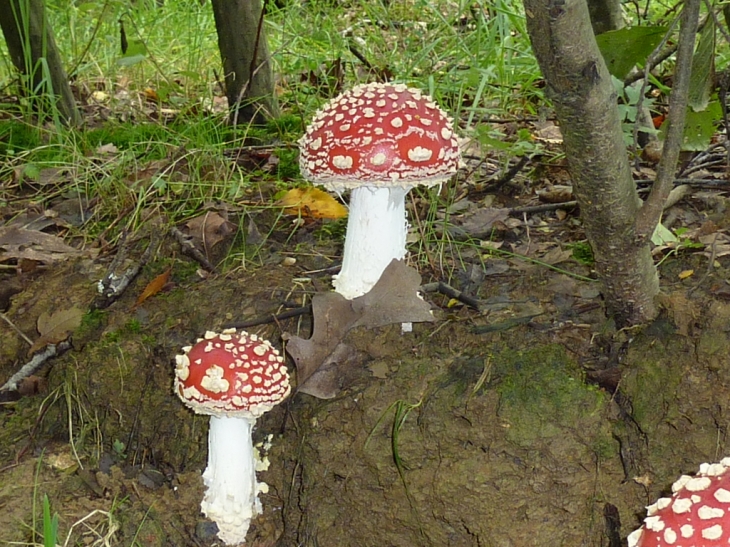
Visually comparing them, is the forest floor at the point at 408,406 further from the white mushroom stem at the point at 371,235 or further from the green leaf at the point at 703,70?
the green leaf at the point at 703,70

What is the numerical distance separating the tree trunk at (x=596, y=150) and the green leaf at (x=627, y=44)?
0.28 m

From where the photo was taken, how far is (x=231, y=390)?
2.30 meters

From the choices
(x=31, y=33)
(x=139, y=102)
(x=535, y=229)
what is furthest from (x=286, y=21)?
(x=535, y=229)

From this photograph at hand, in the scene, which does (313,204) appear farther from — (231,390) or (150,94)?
(150,94)

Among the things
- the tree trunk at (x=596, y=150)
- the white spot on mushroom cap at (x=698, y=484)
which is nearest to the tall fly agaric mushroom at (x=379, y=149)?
the tree trunk at (x=596, y=150)

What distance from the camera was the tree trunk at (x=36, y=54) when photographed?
152 inches

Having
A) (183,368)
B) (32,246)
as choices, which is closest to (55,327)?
(32,246)

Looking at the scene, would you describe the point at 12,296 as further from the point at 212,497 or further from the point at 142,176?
the point at 212,497

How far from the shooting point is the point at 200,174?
11.8ft

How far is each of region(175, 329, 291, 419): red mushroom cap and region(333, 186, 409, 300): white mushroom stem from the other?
466 mm

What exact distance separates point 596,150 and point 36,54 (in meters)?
3.25

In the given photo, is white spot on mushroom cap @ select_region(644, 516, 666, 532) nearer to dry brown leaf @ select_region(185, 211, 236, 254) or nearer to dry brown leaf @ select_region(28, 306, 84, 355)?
dry brown leaf @ select_region(185, 211, 236, 254)

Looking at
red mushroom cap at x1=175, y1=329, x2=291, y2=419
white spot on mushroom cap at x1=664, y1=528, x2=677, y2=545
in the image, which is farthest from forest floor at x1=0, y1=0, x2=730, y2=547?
white spot on mushroom cap at x1=664, y1=528, x2=677, y2=545

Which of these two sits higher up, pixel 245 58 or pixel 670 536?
pixel 245 58
